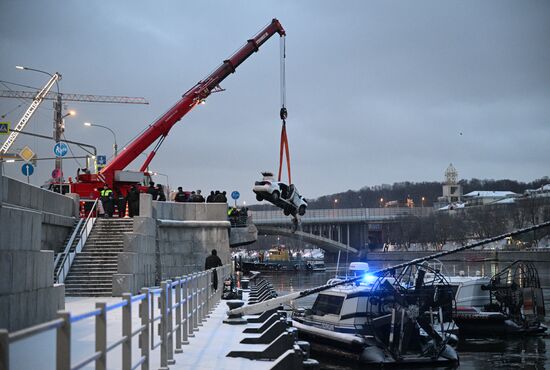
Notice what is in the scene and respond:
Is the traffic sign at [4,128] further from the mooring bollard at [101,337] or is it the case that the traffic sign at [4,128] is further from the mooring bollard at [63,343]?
the mooring bollard at [63,343]

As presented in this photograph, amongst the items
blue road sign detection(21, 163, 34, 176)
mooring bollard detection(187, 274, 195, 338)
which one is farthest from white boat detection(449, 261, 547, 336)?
blue road sign detection(21, 163, 34, 176)

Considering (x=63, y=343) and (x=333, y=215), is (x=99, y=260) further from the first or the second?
(x=333, y=215)

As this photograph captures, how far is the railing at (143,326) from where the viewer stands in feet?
18.4

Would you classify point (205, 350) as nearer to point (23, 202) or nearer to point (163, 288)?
point (163, 288)

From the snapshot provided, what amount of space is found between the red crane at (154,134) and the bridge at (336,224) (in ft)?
230

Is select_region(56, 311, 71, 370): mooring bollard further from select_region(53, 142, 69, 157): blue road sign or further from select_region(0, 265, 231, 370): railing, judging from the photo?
select_region(53, 142, 69, 157): blue road sign

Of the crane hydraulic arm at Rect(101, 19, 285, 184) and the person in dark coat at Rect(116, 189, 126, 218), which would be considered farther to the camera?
the crane hydraulic arm at Rect(101, 19, 285, 184)

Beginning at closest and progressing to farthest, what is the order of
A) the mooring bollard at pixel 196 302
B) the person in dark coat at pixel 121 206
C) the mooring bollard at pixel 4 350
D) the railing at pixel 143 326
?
the mooring bollard at pixel 4 350 < the railing at pixel 143 326 < the mooring bollard at pixel 196 302 < the person in dark coat at pixel 121 206

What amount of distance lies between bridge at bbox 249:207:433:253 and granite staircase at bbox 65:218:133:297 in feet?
258

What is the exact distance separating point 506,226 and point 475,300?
116 metres

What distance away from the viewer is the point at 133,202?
110ft

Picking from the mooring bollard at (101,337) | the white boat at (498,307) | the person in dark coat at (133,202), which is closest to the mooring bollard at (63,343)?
the mooring bollard at (101,337)

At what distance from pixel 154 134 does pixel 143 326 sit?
30.8 metres

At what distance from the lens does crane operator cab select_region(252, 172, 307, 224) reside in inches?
1123
